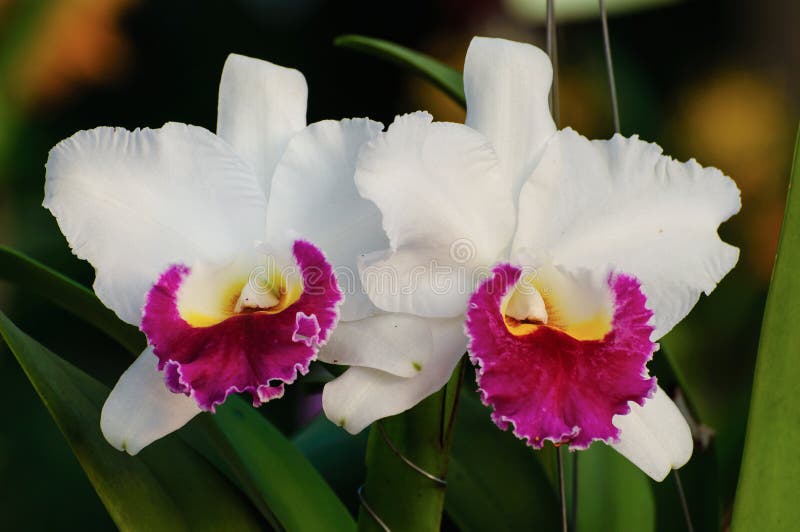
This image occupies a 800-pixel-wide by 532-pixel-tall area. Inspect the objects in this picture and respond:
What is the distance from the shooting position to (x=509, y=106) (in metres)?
0.73

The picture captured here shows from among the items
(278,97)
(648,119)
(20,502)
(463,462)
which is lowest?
(20,502)

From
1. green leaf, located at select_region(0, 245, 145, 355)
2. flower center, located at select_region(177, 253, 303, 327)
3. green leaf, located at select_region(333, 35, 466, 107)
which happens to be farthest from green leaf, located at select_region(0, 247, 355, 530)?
green leaf, located at select_region(333, 35, 466, 107)

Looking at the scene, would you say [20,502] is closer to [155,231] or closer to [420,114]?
[155,231]

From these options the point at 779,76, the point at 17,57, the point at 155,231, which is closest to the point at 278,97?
the point at 155,231

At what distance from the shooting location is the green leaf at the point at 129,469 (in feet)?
2.43

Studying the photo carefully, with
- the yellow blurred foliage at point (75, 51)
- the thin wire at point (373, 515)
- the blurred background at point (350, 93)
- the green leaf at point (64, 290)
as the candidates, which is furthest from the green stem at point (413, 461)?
the yellow blurred foliage at point (75, 51)

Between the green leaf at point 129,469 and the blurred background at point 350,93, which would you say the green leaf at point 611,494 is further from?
the green leaf at point 129,469

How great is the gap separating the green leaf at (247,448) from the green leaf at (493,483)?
0.48 feet

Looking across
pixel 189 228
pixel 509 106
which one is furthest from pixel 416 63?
pixel 189 228

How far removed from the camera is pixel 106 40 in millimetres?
2234

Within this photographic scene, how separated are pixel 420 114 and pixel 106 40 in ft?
5.83

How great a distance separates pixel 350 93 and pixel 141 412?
89.5 inches

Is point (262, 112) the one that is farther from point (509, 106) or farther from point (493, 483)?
point (493, 483)

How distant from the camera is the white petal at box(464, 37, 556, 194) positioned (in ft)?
2.39
